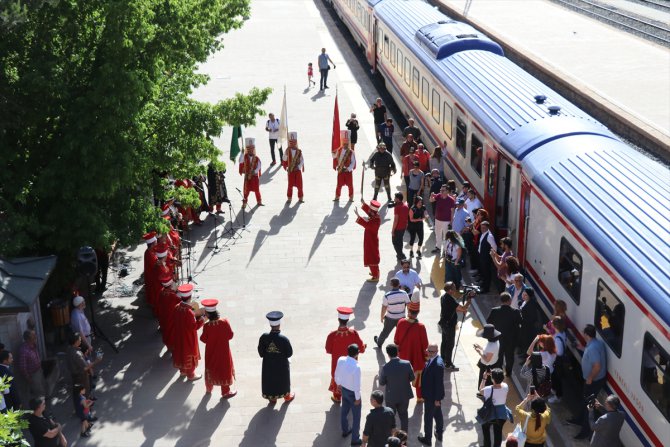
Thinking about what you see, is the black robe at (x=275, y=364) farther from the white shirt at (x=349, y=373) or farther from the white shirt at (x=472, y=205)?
the white shirt at (x=472, y=205)

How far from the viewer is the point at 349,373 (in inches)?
462

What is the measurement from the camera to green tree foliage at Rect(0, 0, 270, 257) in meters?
13.2

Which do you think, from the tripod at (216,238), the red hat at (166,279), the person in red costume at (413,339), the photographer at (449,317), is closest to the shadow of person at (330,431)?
the person in red costume at (413,339)

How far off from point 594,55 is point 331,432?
2539 centimetres

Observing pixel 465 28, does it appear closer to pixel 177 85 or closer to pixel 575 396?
pixel 177 85

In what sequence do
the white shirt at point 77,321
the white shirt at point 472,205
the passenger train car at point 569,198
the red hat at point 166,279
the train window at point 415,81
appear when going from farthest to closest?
the train window at point 415,81
the white shirt at point 472,205
the red hat at point 166,279
the white shirt at point 77,321
the passenger train car at point 569,198

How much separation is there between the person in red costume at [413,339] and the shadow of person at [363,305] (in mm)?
2653

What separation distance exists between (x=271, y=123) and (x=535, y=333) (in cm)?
1201

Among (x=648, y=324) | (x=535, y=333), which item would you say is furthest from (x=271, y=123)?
(x=648, y=324)

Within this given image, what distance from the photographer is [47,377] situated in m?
13.1

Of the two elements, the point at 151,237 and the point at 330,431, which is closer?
the point at 330,431

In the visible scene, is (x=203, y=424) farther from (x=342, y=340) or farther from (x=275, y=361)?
(x=342, y=340)

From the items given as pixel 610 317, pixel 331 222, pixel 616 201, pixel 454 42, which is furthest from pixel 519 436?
pixel 454 42

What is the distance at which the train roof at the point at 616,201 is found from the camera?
11.2m
